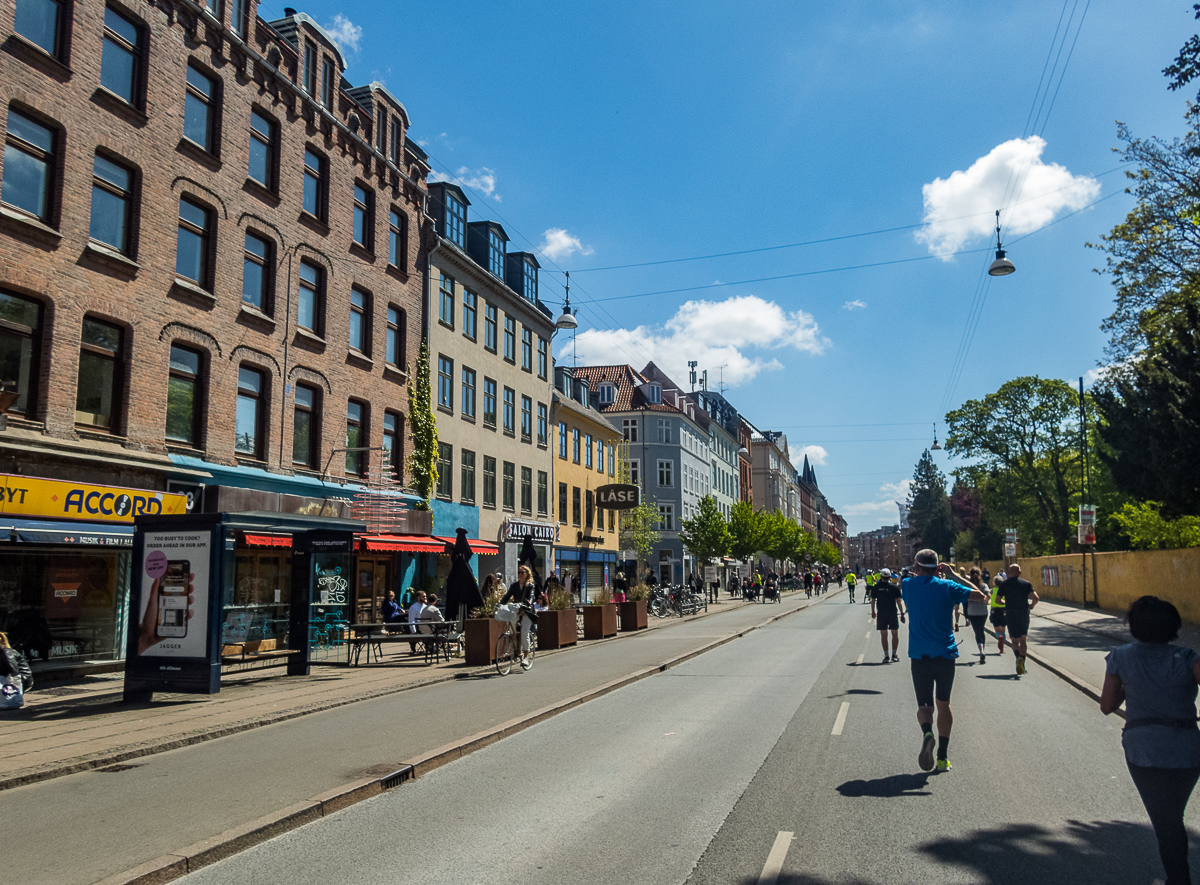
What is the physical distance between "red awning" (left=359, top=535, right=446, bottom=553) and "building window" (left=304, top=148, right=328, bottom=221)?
341 inches

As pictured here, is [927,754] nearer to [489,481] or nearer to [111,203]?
[111,203]

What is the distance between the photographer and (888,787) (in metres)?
7.11

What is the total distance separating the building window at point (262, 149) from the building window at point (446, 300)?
870cm

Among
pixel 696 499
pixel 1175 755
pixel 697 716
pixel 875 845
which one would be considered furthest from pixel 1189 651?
pixel 696 499

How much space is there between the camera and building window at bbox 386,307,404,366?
1124 inches

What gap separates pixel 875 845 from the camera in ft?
18.3

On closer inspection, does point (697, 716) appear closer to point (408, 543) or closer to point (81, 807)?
point (81, 807)

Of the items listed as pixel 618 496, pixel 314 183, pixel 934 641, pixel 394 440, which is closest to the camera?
pixel 934 641

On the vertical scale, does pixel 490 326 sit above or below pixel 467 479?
above

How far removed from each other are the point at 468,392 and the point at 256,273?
11796mm

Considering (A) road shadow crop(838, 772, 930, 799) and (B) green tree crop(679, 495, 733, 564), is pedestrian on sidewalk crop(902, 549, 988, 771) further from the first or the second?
(B) green tree crop(679, 495, 733, 564)

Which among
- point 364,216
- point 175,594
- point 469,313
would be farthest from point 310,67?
point 175,594

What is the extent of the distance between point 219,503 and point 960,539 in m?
92.5

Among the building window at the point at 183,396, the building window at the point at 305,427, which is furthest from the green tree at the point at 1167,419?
the building window at the point at 183,396
